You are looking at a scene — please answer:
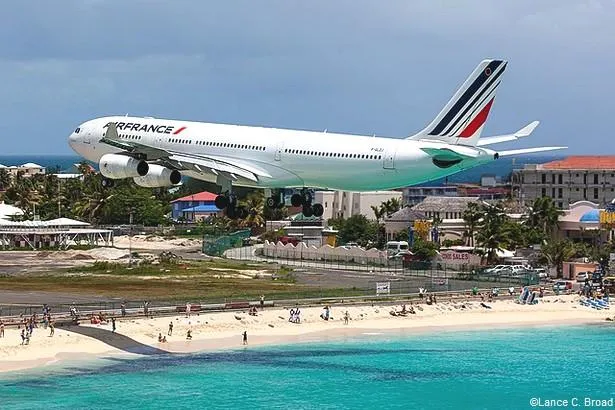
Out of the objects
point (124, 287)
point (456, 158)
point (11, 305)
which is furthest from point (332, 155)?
point (124, 287)

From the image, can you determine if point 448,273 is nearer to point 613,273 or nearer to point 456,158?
point 613,273

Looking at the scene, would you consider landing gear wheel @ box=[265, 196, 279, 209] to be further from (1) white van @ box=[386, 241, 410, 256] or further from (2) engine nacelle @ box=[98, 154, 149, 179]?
(1) white van @ box=[386, 241, 410, 256]

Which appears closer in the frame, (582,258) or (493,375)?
(493,375)

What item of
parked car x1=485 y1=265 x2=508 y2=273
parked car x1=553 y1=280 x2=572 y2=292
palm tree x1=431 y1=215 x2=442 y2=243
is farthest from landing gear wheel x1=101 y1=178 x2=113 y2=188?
palm tree x1=431 y1=215 x2=442 y2=243

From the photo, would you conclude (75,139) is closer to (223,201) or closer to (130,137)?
(130,137)

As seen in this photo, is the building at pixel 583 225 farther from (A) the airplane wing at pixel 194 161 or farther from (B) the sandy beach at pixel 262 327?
(A) the airplane wing at pixel 194 161

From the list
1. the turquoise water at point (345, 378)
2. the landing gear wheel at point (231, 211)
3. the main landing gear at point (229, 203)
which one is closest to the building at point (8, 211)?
the turquoise water at point (345, 378)

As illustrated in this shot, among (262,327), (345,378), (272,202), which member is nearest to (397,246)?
(262,327)

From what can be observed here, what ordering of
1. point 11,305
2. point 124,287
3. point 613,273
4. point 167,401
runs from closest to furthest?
point 167,401 < point 11,305 < point 124,287 < point 613,273
